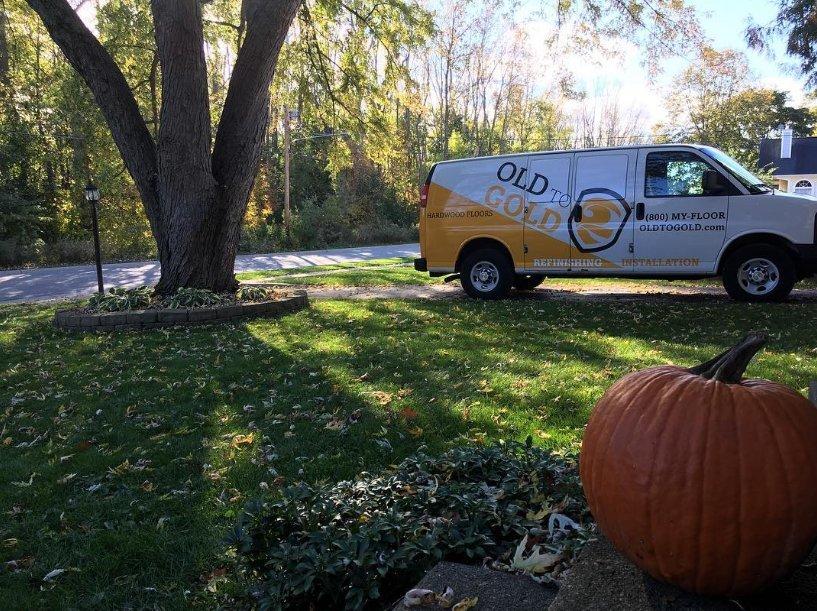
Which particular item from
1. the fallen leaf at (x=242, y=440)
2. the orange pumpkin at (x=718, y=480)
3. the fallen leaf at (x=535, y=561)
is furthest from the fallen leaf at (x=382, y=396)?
the orange pumpkin at (x=718, y=480)

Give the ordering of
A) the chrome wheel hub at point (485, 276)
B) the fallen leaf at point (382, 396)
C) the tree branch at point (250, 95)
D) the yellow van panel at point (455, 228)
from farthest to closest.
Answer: the chrome wheel hub at point (485, 276), the yellow van panel at point (455, 228), the tree branch at point (250, 95), the fallen leaf at point (382, 396)

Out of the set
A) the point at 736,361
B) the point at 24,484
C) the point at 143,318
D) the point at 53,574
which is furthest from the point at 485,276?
the point at 736,361

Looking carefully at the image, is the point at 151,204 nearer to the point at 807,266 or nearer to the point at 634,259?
the point at 634,259

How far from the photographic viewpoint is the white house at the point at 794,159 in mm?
41719

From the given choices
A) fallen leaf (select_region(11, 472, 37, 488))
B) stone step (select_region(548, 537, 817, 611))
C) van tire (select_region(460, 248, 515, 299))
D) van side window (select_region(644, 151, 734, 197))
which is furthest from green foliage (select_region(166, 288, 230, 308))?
stone step (select_region(548, 537, 817, 611))

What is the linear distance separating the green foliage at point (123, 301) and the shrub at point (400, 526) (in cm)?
720

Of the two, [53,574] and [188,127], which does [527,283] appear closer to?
[188,127]

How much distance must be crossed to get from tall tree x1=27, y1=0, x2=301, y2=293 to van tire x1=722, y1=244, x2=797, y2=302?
735 centimetres

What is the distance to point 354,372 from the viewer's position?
18.3 ft

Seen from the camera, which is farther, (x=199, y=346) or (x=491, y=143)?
(x=491, y=143)

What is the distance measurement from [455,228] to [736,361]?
880 cm

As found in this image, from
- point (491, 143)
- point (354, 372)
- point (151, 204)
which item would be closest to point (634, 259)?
point (354, 372)

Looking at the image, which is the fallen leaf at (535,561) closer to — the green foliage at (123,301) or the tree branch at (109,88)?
the green foliage at (123,301)

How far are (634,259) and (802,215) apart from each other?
2.21m
